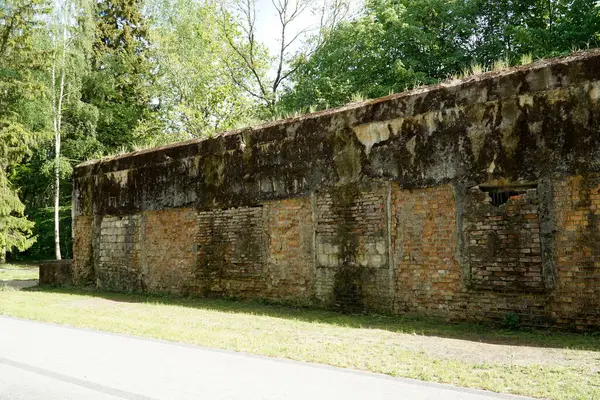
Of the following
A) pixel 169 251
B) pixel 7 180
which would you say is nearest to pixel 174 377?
pixel 169 251

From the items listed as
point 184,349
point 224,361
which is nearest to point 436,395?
point 224,361

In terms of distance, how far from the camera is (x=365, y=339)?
7.13 meters

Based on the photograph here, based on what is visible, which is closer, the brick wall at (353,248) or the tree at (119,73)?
the brick wall at (353,248)

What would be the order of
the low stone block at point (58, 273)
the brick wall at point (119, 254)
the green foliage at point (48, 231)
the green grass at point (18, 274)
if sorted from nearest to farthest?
the brick wall at point (119, 254), the low stone block at point (58, 273), the green grass at point (18, 274), the green foliage at point (48, 231)

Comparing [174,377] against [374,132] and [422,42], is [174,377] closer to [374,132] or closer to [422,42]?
[374,132]

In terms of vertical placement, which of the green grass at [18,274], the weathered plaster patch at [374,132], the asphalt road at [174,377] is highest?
the weathered plaster patch at [374,132]

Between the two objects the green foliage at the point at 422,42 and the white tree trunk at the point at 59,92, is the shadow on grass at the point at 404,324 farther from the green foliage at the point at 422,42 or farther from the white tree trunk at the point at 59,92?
the white tree trunk at the point at 59,92

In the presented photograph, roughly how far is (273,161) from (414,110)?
11.4ft

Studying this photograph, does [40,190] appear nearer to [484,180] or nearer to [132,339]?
[132,339]

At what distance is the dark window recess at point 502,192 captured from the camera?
25.6 feet

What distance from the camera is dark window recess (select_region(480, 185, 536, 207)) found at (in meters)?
7.80

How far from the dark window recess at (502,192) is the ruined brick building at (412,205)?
2cm

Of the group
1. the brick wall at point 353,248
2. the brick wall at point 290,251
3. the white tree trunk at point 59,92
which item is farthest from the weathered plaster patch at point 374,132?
the white tree trunk at point 59,92

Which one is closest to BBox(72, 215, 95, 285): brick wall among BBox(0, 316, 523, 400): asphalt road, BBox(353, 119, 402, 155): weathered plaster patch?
BBox(0, 316, 523, 400): asphalt road
